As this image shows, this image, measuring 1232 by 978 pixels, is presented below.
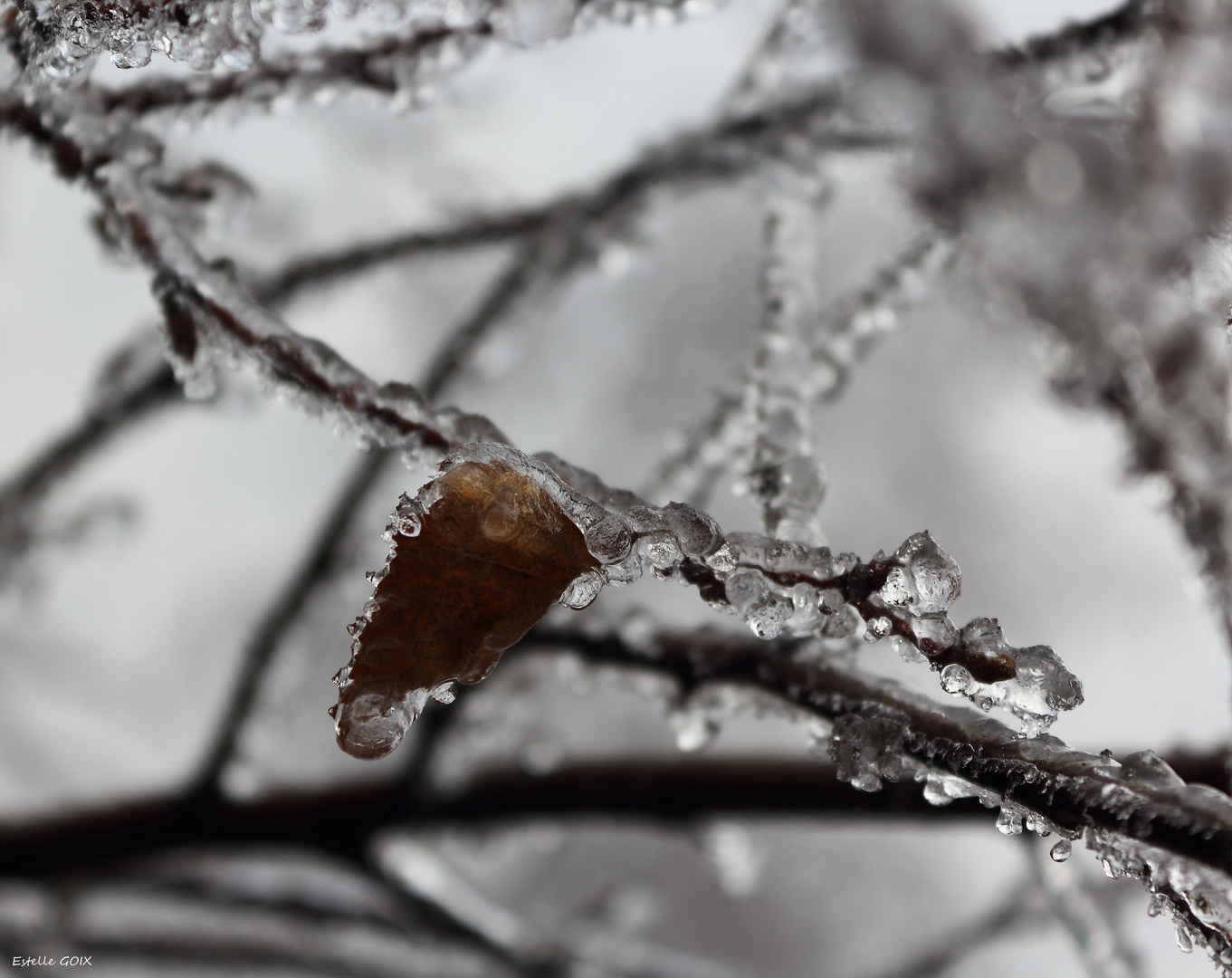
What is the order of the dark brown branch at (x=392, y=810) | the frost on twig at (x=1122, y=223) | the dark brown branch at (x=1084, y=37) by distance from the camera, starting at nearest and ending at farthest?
1. the frost on twig at (x=1122, y=223)
2. the dark brown branch at (x=1084, y=37)
3. the dark brown branch at (x=392, y=810)

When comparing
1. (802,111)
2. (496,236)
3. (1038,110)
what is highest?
(496,236)

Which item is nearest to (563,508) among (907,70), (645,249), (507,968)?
(907,70)

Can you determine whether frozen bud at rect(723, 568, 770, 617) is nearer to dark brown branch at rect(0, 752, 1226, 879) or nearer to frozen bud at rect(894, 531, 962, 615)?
frozen bud at rect(894, 531, 962, 615)

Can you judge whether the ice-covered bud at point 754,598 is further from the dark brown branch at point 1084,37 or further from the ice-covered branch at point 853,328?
the dark brown branch at point 1084,37

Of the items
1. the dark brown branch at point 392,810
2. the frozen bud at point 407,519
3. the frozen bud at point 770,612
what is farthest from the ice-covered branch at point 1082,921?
the frozen bud at point 407,519

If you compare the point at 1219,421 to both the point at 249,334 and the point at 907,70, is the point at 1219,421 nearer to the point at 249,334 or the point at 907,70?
the point at 907,70

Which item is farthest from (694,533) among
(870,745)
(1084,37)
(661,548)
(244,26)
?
(1084,37)
